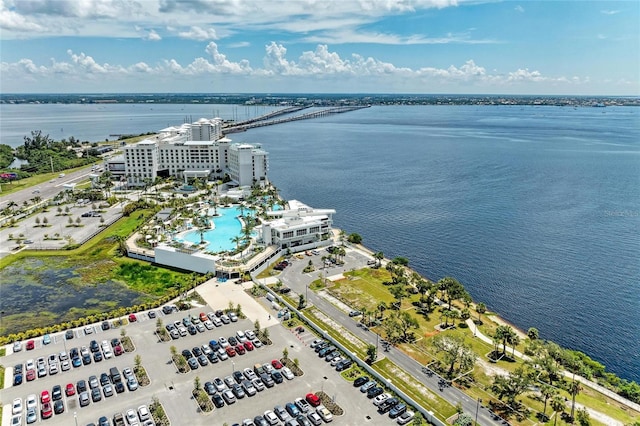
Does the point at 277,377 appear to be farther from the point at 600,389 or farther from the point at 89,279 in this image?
the point at 89,279

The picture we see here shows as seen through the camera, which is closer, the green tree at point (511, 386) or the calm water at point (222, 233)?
the green tree at point (511, 386)

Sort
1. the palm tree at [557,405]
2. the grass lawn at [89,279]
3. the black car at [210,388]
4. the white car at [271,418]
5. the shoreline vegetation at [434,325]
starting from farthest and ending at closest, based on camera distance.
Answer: the grass lawn at [89,279], the shoreline vegetation at [434,325], the black car at [210,388], the palm tree at [557,405], the white car at [271,418]

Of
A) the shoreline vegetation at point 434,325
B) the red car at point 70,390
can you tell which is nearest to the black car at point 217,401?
the red car at point 70,390

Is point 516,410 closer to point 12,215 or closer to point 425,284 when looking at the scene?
point 425,284

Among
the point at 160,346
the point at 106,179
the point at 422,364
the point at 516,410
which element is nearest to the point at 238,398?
the point at 160,346

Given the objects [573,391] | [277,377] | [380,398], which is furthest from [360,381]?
[573,391]

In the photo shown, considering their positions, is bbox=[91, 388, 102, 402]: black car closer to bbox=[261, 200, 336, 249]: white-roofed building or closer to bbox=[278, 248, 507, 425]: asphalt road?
bbox=[278, 248, 507, 425]: asphalt road

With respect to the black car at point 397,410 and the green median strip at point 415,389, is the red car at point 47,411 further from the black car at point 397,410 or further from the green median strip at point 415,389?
the green median strip at point 415,389

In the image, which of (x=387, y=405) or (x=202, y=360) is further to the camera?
(x=202, y=360)
